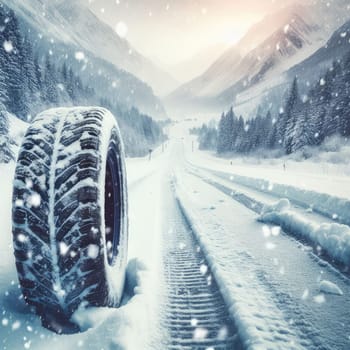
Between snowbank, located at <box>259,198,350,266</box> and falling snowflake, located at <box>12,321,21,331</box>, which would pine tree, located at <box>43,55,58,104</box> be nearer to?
snowbank, located at <box>259,198,350,266</box>

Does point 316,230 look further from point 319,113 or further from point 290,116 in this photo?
point 290,116

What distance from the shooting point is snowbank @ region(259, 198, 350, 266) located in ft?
11.5

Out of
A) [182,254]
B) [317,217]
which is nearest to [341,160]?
[317,217]

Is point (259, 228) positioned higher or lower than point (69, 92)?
lower

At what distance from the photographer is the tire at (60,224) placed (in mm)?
1903

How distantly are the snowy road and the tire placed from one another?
174 millimetres

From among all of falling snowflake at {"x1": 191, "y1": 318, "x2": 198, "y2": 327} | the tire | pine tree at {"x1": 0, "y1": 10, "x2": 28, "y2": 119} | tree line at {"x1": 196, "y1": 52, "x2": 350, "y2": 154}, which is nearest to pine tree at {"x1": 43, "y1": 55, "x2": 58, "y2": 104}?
pine tree at {"x1": 0, "y1": 10, "x2": 28, "y2": 119}

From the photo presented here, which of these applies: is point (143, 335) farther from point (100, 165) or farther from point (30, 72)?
point (30, 72)

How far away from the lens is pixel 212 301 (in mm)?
2617

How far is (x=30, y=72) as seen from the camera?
4341 centimetres

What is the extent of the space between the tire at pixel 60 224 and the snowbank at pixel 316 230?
2.81 m

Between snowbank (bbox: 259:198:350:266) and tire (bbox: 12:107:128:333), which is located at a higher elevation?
tire (bbox: 12:107:128:333)

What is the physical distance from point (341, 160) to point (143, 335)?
31.6 metres

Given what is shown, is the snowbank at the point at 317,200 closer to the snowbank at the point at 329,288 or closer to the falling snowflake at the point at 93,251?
the snowbank at the point at 329,288
